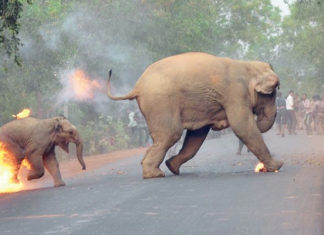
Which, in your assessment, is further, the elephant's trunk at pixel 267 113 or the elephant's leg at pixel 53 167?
the elephant's trunk at pixel 267 113

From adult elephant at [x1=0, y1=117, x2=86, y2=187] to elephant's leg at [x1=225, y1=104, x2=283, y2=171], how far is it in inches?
123

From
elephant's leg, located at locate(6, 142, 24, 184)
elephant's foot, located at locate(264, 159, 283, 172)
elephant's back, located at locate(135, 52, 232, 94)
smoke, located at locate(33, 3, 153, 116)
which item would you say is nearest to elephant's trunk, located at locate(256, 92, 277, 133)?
elephant's foot, located at locate(264, 159, 283, 172)

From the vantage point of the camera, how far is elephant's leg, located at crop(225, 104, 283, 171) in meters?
15.6

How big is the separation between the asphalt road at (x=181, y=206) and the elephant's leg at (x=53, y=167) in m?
1.32

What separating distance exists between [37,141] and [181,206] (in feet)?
18.8

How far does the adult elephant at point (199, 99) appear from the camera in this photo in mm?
15641

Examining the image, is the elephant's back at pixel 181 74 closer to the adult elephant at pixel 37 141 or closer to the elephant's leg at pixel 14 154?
the adult elephant at pixel 37 141

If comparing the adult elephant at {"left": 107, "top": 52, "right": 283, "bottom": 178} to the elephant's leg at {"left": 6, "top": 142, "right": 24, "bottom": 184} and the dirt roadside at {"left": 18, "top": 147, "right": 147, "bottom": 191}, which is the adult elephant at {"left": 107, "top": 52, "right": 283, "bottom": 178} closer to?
the elephant's leg at {"left": 6, "top": 142, "right": 24, "bottom": 184}

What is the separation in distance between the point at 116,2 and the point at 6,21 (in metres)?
18.2

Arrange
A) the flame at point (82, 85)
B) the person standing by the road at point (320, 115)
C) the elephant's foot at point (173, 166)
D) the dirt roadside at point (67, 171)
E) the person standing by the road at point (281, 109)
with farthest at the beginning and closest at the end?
the person standing by the road at point (320, 115), the person standing by the road at point (281, 109), the flame at point (82, 85), the dirt roadside at point (67, 171), the elephant's foot at point (173, 166)

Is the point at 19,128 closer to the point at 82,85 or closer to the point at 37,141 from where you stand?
the point at 37,141

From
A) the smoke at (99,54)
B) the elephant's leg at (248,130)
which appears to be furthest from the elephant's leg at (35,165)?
the smoke at (99,54)

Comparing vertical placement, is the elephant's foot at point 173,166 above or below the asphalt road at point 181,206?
below

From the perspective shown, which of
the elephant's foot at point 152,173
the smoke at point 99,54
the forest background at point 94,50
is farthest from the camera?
the smoke at point 99,54
